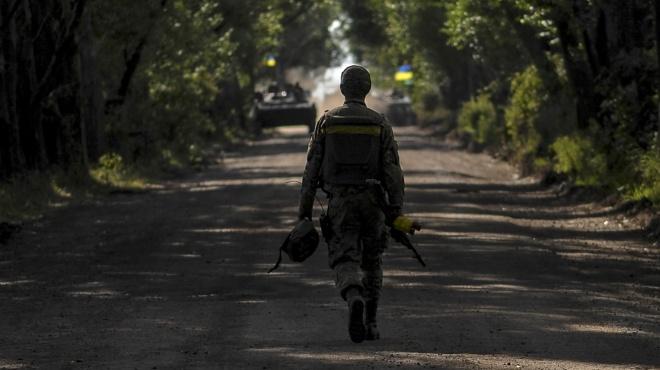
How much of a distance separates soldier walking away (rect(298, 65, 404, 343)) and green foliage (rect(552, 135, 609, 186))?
1499 centimetres

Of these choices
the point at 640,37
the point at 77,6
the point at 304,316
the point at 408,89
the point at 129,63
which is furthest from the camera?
the point at 408,89

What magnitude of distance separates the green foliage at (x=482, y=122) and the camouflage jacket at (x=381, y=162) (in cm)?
3274

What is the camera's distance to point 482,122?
46.8 meters

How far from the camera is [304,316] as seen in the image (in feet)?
41.2

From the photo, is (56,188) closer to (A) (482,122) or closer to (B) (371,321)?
Answer: (B) (371,321)


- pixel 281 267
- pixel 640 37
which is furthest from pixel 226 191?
pixel 281 267

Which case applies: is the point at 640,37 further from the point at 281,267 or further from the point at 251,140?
the point at 251,140

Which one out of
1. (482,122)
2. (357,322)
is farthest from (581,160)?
(482,122)

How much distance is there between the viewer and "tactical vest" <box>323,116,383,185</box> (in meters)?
10.9

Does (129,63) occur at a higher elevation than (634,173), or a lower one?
higher

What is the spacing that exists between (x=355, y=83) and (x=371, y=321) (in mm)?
1674

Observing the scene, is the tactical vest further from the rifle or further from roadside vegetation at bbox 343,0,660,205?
roadside vegetation at bbox 343,0,660,205

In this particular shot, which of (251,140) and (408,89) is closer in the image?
(251,140)

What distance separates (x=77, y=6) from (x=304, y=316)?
1643 cm
